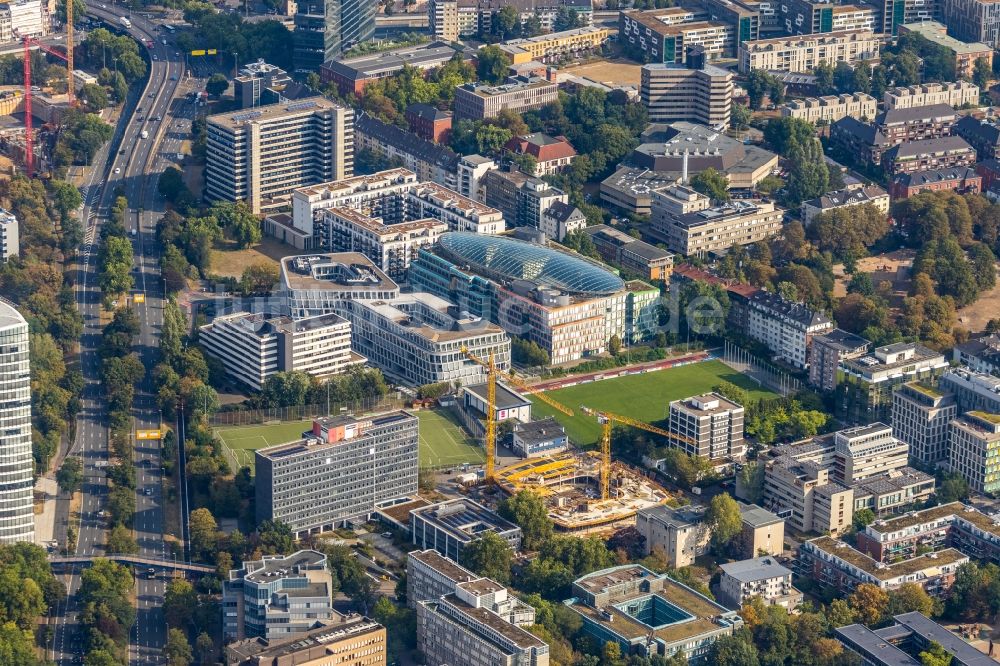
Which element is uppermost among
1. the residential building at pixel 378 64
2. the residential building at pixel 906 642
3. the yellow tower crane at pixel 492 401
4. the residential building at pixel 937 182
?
the residential building at pixel 378 64

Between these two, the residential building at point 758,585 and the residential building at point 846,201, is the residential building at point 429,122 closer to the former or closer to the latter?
the residential building at point 846,201

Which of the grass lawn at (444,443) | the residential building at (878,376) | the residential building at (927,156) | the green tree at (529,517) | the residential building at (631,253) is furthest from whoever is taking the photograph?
the residential building at (927,156)

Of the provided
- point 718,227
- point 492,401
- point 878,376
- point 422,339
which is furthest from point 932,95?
point 492,401

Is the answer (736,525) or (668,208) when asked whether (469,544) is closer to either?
(736,525)

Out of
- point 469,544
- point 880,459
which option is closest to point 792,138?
point 880,459

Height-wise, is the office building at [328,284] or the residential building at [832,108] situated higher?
the residential building at [832,108]

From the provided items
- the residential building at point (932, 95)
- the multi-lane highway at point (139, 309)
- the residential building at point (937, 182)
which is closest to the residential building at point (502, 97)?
the multi-lane highway at point (139, 309)

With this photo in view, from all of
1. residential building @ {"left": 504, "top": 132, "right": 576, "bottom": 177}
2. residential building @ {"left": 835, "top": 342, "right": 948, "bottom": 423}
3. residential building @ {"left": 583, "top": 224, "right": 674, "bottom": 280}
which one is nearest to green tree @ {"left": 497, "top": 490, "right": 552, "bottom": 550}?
residential building @ {"left": 835, "top": 342, "right": 948, "bottom": 423}
